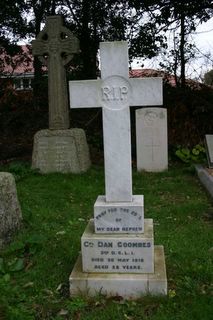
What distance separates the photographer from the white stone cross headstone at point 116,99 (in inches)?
146

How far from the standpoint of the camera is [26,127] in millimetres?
13531

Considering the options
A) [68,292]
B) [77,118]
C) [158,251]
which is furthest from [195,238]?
[77,118]

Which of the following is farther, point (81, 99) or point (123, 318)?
point (81, 99)

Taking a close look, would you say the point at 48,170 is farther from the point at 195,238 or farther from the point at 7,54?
the point at 7,54

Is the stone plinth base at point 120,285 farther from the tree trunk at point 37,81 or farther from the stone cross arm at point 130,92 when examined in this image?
the tree trunk at point 37,81

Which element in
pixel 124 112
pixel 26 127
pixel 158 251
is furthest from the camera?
pixel 26 127

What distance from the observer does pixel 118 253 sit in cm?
378

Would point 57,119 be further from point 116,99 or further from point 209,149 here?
point 116,99

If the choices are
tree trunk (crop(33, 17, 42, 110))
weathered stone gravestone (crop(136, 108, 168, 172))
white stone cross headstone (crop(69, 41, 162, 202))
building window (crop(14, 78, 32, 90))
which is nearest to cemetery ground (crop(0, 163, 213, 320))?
white stone cross headstone (crop(69, 41, 162, 202))

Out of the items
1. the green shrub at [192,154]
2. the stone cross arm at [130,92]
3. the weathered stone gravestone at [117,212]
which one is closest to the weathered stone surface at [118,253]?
the weathered stone gravestone at [117,212]

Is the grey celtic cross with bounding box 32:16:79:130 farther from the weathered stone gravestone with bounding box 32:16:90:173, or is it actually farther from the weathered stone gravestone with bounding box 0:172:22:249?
the weathered stone gravestone with bounding box 0:172:22:249

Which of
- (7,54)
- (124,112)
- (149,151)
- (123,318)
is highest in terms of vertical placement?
(7,54)

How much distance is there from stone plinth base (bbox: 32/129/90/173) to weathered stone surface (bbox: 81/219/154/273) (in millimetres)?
5495

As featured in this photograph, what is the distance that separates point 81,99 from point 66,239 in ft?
5.71
